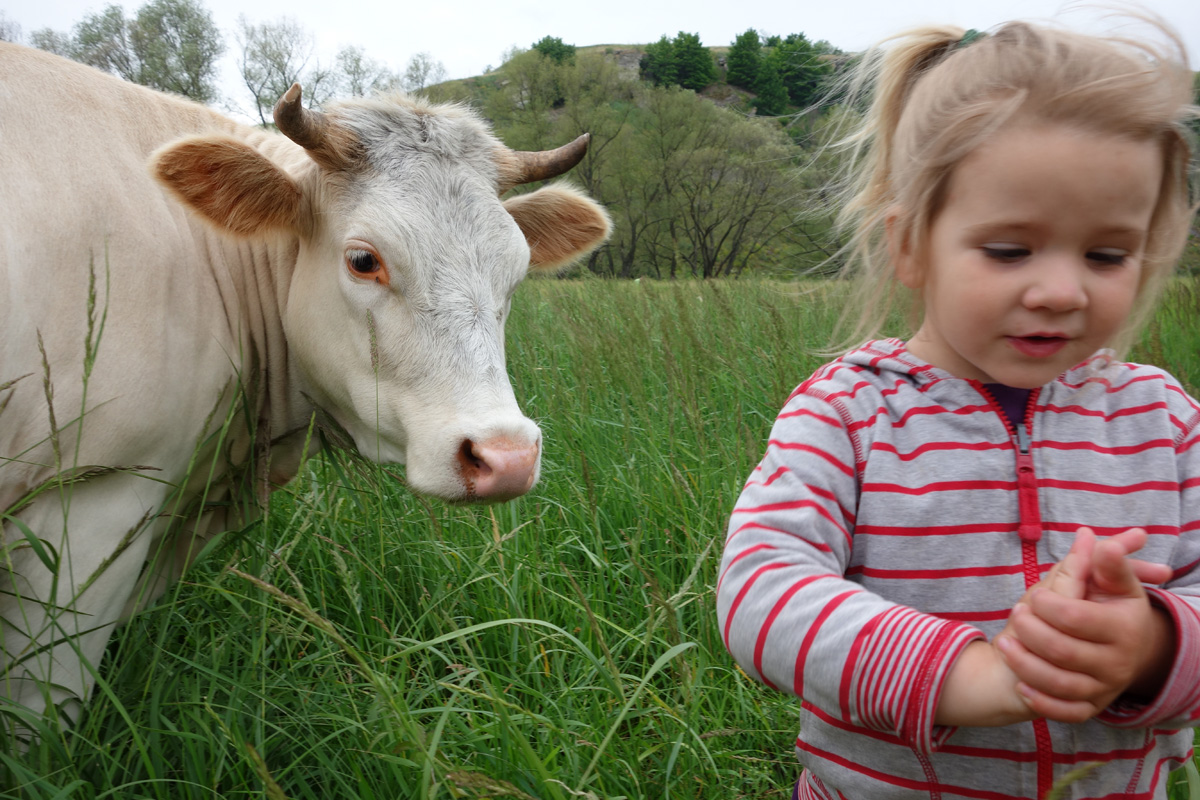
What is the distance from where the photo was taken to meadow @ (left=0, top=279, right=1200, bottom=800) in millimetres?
1468

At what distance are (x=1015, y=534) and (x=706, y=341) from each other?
10.9ft

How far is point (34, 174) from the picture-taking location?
1739 millimetres

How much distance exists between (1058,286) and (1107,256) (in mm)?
116

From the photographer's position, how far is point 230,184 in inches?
82.4

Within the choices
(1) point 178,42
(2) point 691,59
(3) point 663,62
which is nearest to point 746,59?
(2) point 691,59

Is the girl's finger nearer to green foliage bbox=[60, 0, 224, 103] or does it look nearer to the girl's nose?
the girl's nose

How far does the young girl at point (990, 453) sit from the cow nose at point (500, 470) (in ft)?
2.82

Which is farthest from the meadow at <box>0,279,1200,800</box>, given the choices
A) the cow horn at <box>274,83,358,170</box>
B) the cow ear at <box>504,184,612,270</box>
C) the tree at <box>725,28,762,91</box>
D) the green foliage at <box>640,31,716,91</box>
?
the tree at <box>725,28,762,91</box>

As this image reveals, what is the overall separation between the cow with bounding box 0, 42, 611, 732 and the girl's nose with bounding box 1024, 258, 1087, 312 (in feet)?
3.90

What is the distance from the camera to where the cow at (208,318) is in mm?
1698

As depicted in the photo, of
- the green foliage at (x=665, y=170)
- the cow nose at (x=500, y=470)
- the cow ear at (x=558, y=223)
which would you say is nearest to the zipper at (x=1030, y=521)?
the cow nose at (x=500, y=470)

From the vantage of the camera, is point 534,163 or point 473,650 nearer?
point 473,650

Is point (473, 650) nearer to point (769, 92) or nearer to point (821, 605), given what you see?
point (821, 605)

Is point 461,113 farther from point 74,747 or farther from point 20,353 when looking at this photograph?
point 74,747
